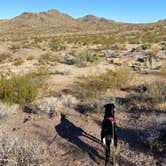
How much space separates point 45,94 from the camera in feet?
39.8

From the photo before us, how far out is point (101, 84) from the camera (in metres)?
12.3

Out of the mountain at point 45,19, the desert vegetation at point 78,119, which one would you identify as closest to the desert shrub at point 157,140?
the desert vegetation at point 78,119

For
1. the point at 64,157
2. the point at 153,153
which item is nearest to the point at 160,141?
the point at 153,153

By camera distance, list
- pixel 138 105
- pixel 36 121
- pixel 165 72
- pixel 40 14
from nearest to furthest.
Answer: pixel 36 121 → pixel 138 105 → pixel 165 72 → pixel 40 14

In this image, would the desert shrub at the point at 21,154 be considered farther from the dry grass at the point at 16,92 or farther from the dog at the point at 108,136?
the dry grass at the point at 16,92

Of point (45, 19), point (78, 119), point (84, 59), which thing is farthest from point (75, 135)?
point (45, 19)

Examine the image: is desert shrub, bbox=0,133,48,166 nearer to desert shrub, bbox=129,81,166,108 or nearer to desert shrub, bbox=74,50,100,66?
desert shrub, bbox=129,81,166,108

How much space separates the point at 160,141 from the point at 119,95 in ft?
14.8

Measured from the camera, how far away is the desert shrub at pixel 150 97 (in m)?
10.1

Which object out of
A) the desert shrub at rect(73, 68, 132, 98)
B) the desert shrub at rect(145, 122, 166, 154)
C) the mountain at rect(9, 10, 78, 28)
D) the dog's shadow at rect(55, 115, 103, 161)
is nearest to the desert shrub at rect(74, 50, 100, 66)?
the desert shrub at rect(73, 68, 132, 98)

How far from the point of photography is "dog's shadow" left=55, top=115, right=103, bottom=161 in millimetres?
6941

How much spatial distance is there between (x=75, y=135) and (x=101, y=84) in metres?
4.70

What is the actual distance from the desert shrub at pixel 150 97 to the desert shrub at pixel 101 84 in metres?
1.34

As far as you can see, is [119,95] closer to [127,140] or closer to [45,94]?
[45,94]
